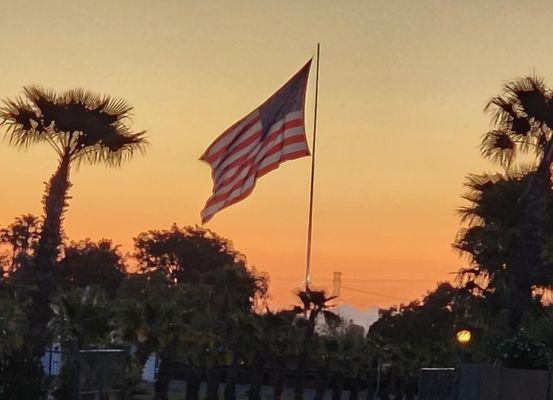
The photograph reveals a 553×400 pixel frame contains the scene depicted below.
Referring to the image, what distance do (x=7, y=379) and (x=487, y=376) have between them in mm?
11729

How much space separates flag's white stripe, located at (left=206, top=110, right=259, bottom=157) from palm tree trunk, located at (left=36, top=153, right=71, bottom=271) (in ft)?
13.2

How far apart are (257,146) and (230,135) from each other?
0.80m

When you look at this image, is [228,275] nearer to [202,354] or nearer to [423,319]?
[202,354]

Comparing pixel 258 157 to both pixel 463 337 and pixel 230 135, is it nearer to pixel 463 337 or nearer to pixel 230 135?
pixel 230 135

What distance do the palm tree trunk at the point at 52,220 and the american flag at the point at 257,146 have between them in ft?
12.8

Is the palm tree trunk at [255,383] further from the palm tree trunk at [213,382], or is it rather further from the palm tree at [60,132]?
the palm tree at [60,132]

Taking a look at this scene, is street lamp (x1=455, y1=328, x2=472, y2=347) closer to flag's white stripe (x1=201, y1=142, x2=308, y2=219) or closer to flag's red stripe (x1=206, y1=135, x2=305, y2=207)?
flag's white stripe (x1=201, y1=142, x2=308, y2=219)

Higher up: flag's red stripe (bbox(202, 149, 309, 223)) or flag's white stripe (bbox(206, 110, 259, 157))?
flag's white stripe (bbox(206, 110, 259, 157))

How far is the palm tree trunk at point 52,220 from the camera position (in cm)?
2633

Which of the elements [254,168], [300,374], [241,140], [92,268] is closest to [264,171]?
[254,168]

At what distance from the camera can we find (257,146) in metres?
26.3

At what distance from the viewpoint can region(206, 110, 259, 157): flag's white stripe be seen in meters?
26.2

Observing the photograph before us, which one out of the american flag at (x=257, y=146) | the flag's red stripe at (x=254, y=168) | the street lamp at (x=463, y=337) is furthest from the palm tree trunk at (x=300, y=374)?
the street lamp at (x=463, y=337)

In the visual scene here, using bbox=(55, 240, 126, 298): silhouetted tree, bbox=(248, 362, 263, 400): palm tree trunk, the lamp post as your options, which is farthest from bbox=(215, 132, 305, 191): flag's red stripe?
bbox=(55, 240, 126, 298): silhouetted tree
